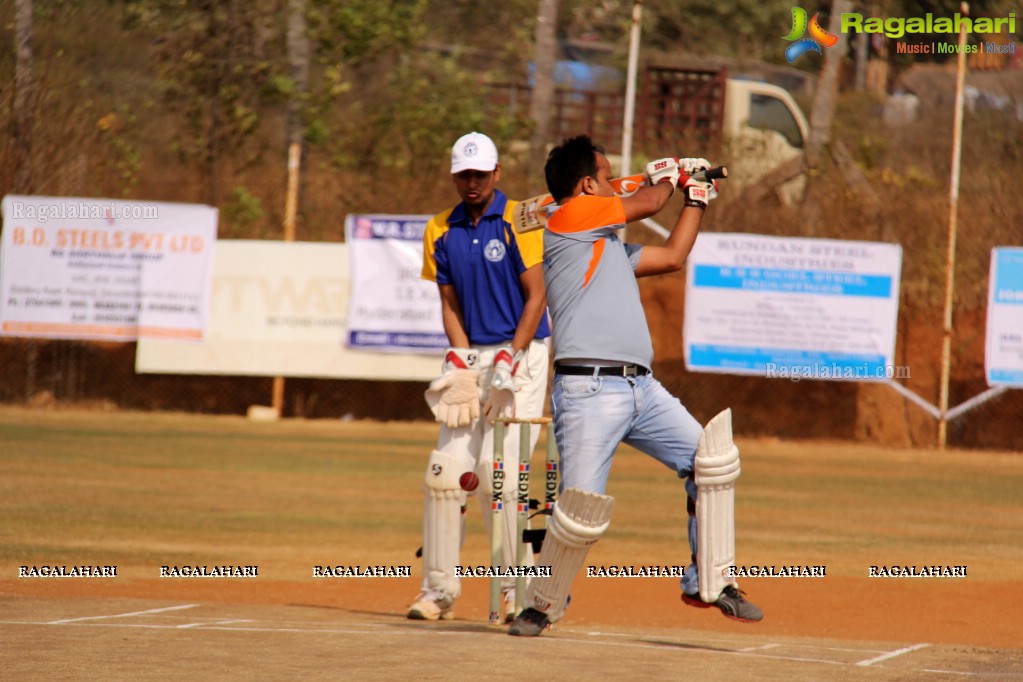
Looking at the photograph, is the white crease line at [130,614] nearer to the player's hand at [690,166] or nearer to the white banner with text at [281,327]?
the player's hand at [690,166]

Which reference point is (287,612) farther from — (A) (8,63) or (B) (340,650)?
(A) (8,63)

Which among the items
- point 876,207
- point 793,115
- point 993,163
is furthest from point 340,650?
point 793,115

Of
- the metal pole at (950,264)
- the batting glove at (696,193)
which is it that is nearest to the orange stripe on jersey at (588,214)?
the batting glove at (696,193)

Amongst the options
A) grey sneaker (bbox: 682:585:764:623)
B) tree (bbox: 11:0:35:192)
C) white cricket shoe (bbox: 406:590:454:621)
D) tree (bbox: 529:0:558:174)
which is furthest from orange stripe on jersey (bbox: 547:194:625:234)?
tree (bbox: 529:0:558:174)

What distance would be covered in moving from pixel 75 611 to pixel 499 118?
21.3 metres

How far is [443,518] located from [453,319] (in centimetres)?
110

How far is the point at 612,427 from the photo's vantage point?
6.88 meters

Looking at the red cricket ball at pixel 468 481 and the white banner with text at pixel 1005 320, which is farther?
the white banner with text at pixel 1005 320

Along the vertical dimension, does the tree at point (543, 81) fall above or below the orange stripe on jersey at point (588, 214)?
above

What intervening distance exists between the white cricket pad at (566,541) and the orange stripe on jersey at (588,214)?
4.03 ft

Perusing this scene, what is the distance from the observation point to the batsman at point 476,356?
8.13 meters

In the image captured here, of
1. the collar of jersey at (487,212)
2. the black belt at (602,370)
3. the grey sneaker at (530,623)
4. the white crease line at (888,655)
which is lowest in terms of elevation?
the white crease line at (888,655)

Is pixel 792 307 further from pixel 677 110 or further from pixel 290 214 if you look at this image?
pixel 677 110

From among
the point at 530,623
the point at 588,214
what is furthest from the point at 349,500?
the point at 588,214
